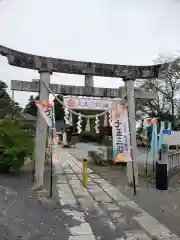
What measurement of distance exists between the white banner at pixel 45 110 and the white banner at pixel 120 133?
2022 mm

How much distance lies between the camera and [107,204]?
7.45m

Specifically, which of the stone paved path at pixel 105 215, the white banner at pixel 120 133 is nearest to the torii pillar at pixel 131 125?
the white banner at pixel 120 133

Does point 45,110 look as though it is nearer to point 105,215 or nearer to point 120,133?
point 120,133

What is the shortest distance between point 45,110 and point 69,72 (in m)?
1.74

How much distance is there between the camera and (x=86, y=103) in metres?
9.25

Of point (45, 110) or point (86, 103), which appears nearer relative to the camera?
point (45, 110)

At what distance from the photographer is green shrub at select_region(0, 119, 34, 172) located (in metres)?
10.8

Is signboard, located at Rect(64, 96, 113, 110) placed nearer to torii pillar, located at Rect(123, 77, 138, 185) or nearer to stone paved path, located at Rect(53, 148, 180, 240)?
torii pillar, located at Rect(123, 77, 138, 185)

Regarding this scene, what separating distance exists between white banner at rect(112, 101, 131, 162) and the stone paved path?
1.16 metres

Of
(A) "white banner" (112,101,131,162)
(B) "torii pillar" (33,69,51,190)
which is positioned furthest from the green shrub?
(A) "white banner" (112,101,131,162)

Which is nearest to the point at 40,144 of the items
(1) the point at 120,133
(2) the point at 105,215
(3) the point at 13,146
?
(3) the point at 13,146

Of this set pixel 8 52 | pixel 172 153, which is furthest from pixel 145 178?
pixel 8 52

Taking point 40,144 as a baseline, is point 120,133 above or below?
above

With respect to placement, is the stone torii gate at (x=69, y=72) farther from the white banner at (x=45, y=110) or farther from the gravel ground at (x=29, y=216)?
the gravel ground at (x=29, y=216)
